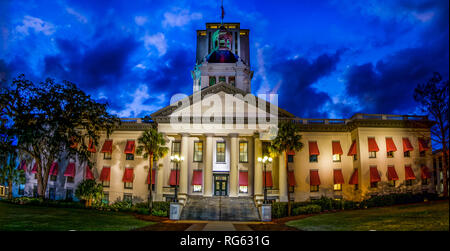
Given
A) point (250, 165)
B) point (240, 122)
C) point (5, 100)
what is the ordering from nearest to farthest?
point (5, 100)
point (240, 122)
point (250, 165)

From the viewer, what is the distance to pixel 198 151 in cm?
4062

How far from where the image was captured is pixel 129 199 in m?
40.2

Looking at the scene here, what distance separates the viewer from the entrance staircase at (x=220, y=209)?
3221 centimetres

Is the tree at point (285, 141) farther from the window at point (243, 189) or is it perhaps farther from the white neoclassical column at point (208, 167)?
the white neoclassical column at point (208, 167)

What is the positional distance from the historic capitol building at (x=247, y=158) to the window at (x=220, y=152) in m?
0.12

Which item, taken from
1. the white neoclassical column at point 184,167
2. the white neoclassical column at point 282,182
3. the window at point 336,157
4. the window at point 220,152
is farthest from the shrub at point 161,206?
the window at point 336,157

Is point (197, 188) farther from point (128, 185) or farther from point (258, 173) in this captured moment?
point (128, 185)

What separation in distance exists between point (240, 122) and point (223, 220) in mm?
11372

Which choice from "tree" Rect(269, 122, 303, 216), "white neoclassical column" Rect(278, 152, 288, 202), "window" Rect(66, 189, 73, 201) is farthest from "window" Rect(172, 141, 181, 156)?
"window" Rect(66, 189, 73, 201)

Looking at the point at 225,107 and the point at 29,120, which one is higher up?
the point at 225,107

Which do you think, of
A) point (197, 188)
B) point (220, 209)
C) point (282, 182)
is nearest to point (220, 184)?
point (197, 188)

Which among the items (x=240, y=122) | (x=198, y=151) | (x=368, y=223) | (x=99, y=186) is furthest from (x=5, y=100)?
(x=368, y=223)
